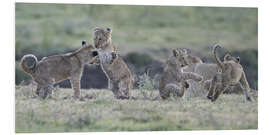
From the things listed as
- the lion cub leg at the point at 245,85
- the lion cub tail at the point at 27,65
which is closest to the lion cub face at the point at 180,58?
the lion cub leg at the point at 245,85

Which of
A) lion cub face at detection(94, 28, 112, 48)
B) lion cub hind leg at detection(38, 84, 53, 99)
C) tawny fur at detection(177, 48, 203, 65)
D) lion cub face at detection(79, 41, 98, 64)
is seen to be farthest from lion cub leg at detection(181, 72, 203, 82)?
lion cub hind leg at detection(38, 84, 53, 99)

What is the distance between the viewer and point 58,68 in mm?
10016

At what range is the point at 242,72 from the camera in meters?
10.9

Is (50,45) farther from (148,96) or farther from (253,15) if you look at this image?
(253,15)

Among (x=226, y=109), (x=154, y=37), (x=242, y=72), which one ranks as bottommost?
(x=226, y=109)

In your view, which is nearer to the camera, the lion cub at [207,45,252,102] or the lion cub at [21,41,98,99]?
the lion cub at [21,41,98,99]

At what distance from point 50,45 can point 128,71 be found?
164 centimetres

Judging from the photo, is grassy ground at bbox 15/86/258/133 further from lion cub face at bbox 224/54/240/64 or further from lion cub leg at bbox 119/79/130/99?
lion cub face at bbox 224/54/240/64

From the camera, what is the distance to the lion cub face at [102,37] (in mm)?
10203

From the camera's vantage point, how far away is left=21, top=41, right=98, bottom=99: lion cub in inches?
393

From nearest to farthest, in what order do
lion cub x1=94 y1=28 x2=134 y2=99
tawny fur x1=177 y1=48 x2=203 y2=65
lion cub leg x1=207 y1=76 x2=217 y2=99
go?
lion cub x1=94 y1=28 x2=134 y2=99
tawny fur x1=177 y1=48 x2=203 y2=65
lion cub leg x1=207 y1=76 x2=217 y2=99

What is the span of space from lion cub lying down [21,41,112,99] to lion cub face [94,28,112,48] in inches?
6.0

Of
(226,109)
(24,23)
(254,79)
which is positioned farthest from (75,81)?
(254,79)

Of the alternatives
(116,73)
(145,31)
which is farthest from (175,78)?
(145,31)
